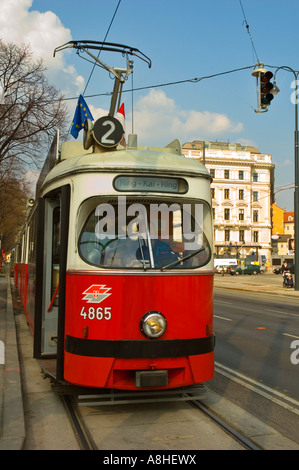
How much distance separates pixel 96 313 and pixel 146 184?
58.4 inches

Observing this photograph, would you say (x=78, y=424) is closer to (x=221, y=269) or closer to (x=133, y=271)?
(x=133, y=271)

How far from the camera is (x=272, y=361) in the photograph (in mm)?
8523

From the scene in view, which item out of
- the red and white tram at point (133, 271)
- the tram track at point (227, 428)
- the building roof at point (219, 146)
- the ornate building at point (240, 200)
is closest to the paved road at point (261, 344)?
→ the tram track at point (227, 428)

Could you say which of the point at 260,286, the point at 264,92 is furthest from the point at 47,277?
the point at 260,286

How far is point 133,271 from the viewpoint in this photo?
505 centimetres

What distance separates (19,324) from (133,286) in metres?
9.57

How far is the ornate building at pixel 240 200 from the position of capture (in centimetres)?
8550

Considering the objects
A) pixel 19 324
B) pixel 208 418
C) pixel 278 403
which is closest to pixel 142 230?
pixel 208 418

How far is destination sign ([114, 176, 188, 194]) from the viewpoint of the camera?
5.30 meters

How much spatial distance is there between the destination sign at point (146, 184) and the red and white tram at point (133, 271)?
0.04ft

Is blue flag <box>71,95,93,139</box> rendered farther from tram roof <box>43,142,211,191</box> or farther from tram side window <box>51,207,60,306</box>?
tram roof <box>43,142,211,191</box>

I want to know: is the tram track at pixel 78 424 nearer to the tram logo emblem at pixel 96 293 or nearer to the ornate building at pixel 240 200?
the tram logo emblem at pixel 96 293

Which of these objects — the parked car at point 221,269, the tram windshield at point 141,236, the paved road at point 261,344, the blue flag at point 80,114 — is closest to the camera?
the tram windshield at point 141,236

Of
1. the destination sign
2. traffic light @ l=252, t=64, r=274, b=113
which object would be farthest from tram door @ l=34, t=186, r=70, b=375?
traffic light @ l=252, t=64, r=274, b=113
